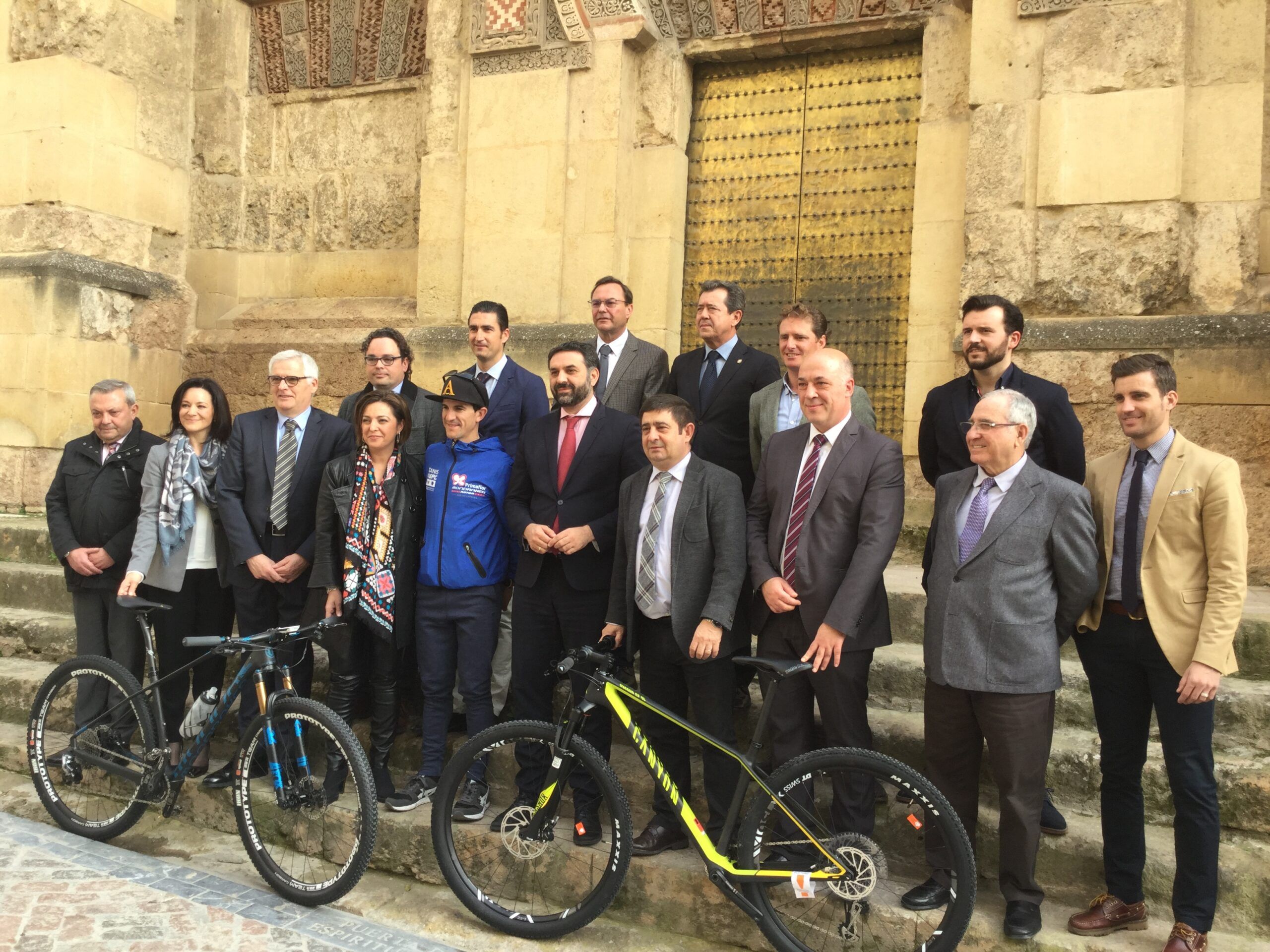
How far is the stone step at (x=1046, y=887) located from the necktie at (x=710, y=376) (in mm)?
2001

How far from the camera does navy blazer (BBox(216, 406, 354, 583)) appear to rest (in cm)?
512

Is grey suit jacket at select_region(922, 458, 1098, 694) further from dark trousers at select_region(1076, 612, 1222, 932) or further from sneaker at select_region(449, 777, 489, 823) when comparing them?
sneaker at select_region(449, 777, 489, 823)

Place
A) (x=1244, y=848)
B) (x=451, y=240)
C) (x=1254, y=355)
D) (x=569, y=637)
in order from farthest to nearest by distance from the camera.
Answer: (x=451, y=240)
(x=1254, y=355)
(x=569, y=637)
(x=1244, y=848)

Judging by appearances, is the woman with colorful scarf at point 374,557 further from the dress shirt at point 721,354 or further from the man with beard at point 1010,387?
the man with beard at point 1010,387

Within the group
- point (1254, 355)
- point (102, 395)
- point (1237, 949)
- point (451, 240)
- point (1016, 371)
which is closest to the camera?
point (1237, 949)

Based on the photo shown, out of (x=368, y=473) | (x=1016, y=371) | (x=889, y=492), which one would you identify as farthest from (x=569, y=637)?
(x=1016, y=371)

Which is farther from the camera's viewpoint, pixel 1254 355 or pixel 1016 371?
pixel 1254 355

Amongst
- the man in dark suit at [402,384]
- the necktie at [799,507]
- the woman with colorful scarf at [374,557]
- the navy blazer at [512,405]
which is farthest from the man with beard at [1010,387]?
the man in dark suit at [402,384]

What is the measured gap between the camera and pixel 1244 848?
3.96 meters

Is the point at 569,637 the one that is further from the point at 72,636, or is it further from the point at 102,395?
the point at 72,636

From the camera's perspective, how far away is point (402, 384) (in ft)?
18.4

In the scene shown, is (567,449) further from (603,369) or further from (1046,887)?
(1046,887)

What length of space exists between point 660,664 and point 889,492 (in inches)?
44.6

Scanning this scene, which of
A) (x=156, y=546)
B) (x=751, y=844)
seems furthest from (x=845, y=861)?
(x=156, y=546)
